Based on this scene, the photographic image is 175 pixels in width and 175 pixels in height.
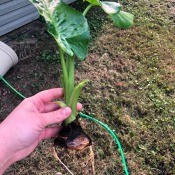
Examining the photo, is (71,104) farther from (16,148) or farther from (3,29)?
(3,29)

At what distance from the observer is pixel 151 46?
340 cm

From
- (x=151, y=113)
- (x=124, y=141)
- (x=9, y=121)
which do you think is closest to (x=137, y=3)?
(x=151, y=113)

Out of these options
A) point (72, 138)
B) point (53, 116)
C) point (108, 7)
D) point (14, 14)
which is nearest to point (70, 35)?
point (108, 7)

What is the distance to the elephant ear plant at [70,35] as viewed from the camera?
5.00 feet

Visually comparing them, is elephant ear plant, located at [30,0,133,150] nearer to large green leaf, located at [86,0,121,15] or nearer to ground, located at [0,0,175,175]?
large green leaf, located at [86,0,121,15]

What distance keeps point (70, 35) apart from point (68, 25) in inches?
3.3

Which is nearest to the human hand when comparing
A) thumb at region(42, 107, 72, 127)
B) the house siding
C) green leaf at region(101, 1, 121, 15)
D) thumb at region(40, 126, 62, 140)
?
thumb at region(42, 107, 72, 127)

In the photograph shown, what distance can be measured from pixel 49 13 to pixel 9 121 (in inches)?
24.3

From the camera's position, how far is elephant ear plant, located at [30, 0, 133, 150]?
153 centimetres

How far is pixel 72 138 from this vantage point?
1.94 m

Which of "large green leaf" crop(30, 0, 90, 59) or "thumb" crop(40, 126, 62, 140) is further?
"thumb" crop(40, 126, 62, 140)

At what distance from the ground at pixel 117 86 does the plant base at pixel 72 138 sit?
39cm

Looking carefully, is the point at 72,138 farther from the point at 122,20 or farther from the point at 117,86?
the point at 117,86

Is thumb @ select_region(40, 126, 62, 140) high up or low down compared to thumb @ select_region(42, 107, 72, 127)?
down
